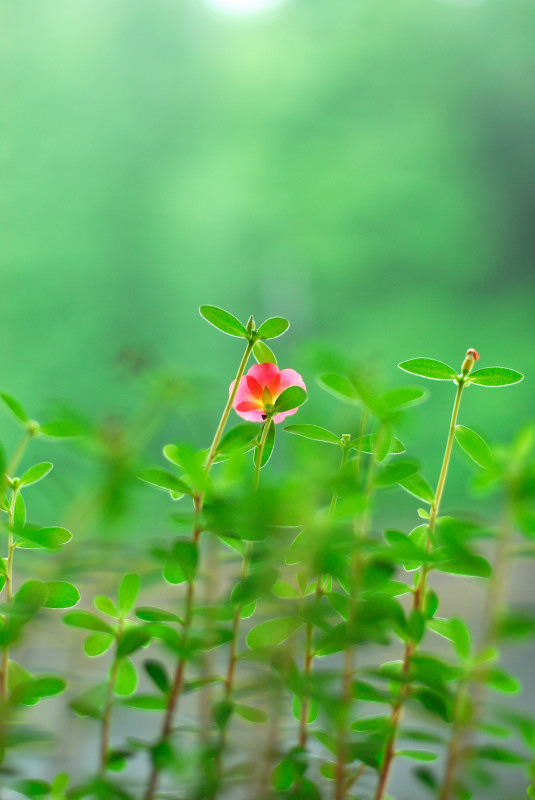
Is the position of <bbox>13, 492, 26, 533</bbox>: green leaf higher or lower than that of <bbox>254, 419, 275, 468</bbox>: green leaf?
lower

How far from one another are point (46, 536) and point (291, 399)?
14 centimetres

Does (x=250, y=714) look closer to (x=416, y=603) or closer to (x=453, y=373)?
(x=416, y=603)

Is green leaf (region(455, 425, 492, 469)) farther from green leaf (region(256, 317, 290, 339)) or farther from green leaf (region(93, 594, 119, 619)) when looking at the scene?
green leaf (region(93, 594, 119, 619))

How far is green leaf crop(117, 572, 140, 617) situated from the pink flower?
105 mm

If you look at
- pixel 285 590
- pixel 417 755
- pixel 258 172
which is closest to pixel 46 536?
pixel 285 590

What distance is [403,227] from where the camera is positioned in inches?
136

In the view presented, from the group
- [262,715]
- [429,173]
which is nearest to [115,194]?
[429,173]

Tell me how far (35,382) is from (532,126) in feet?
8.30

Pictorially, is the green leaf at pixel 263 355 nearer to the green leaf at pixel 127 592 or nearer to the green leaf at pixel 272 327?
the green leaf at pixel 272 327

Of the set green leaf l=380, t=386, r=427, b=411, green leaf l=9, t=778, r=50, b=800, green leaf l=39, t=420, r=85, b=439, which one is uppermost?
green leaf l=380, t=386, r=427, b=411

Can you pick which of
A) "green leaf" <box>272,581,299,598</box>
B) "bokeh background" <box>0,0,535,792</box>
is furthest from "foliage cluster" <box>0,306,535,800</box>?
"bokeh background" <box>0,0,535,792</box>

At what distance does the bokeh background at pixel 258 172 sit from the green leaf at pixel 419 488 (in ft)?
9.02

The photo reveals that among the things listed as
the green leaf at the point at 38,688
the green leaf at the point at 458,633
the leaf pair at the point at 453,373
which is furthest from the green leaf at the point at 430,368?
the green leaf at the point at 38,688

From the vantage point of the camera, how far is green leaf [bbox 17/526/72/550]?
350 millimetres
